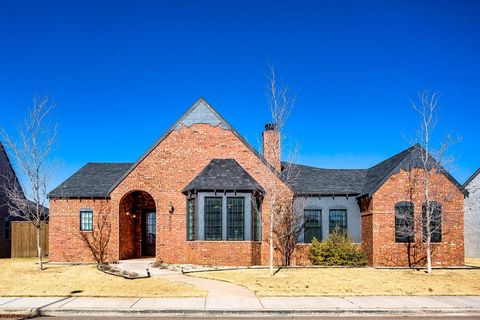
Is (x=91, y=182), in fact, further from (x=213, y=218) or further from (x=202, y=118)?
(x=213, y=218)

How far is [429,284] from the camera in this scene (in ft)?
55.4

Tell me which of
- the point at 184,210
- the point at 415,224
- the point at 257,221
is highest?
the point at 184,210

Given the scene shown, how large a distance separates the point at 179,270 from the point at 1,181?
18.5 meters

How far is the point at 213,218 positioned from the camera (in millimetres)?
23656

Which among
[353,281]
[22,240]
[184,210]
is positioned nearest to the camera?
[353,281]

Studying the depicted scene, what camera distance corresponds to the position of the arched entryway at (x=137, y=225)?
87.1 ft

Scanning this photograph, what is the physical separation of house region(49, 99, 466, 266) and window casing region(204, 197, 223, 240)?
48 mm

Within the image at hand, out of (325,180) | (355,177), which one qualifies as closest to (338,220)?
(325,180)

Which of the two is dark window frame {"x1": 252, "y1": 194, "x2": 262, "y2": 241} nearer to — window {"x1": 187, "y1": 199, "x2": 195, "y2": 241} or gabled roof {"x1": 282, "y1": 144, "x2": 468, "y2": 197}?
gabled roof {"x1": 282, "y1": 144, "x2": 468, "y2": 197}

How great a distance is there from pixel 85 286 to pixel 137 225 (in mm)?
12836

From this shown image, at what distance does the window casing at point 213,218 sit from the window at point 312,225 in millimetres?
4969

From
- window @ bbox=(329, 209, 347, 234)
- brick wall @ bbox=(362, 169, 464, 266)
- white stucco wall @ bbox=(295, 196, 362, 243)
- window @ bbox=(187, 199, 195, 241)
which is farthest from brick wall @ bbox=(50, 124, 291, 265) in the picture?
brick wall @ bbox=(362, 169, 464, 266)

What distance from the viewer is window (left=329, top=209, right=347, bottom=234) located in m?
26.0

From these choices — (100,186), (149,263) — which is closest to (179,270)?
(149,263)
